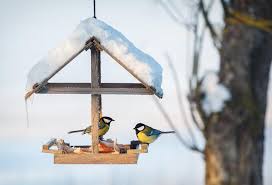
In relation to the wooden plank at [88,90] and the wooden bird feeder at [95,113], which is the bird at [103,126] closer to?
the wooden bird feeder at [95,113]

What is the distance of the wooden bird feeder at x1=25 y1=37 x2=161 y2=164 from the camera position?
6328 mm

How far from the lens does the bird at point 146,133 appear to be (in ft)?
23.7

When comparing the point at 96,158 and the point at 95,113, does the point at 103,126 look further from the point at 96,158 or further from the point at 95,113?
the point at 96,158

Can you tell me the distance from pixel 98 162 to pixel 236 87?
3102mm

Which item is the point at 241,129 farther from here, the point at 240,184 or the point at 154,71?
the point at 154,71

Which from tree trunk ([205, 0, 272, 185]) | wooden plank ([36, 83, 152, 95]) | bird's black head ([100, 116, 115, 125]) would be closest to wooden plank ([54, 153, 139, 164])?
bird's black head ([100, 116, 115, 125])

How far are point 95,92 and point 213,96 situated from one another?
2.91 m

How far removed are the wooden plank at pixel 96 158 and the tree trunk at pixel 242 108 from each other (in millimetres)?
2760

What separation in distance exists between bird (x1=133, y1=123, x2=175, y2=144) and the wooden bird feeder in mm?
609

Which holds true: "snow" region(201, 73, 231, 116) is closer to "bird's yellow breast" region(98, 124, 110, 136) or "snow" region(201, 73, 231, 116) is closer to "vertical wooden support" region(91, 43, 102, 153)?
"vertical wooden support" region(91, 43, 102, 153)

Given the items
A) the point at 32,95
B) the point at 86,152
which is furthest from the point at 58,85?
the point at 86,152

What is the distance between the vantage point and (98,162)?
6395 millimetres

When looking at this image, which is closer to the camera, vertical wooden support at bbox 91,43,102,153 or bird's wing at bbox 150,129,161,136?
vertical wooden support at bbox 91,43,102,153

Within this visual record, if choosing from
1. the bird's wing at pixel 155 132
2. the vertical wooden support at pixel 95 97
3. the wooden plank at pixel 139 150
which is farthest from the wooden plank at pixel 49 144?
the bird's wing at pixel 155 132
